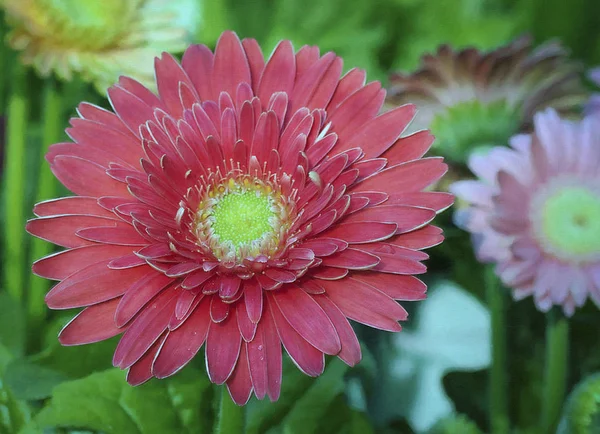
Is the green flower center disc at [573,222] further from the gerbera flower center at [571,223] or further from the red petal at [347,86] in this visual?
the red petal at [347,86]

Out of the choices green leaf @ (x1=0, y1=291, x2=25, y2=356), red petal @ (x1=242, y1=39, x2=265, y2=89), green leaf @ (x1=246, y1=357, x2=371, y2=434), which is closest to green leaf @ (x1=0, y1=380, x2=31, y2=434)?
green leaf @ (x1=0, y1=291, x2=25, y2=356)

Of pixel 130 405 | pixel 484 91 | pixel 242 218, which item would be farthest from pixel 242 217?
pixel 484 91

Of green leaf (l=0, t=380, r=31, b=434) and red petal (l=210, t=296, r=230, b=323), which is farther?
green leaf (l=0, t=380, r=31, b=434)

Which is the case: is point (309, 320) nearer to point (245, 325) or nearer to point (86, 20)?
point (245, 325)

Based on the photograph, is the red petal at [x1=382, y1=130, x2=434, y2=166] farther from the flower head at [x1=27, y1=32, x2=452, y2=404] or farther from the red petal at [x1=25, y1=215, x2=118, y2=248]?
the red petal at [x1=25, y1=215, x2=118, y2=248]

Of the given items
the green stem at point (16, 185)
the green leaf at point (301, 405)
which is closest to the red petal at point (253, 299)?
the green leaf at point (301, 405)
